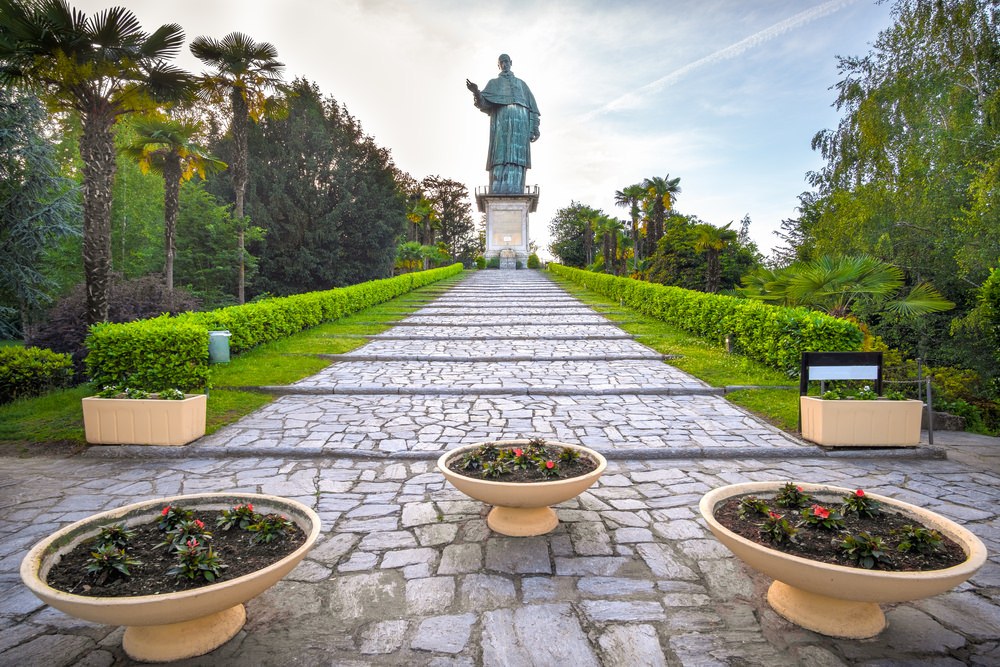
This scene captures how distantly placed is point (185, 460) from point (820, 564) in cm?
565

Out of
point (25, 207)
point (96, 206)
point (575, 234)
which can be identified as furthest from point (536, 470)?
point (575, 234)

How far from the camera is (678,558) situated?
366 cm

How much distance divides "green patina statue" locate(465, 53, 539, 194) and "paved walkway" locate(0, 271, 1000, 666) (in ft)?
138

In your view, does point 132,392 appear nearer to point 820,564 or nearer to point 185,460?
point 185,460

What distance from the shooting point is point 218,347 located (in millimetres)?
9906

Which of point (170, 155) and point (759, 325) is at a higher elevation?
point (170, 155)

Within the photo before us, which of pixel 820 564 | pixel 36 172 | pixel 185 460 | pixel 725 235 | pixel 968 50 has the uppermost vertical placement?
pixel 968 50

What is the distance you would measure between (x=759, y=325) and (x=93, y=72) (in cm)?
1274

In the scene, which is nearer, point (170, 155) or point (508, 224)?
point (170, 155)

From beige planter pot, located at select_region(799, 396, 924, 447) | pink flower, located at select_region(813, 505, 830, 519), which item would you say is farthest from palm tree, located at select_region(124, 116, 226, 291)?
pink flower, located at select_region(813, 505, 830, 519)

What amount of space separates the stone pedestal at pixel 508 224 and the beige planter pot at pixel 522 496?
45242mm

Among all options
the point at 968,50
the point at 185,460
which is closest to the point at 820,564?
the point at 185,460

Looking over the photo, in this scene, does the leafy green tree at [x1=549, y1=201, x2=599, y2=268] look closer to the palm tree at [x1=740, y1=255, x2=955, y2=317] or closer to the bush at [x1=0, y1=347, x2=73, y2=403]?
the palm tree at [x1=740, y1=255, x2=955, y2=317]

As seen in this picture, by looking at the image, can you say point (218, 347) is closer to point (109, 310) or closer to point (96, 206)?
point (96, 206)
